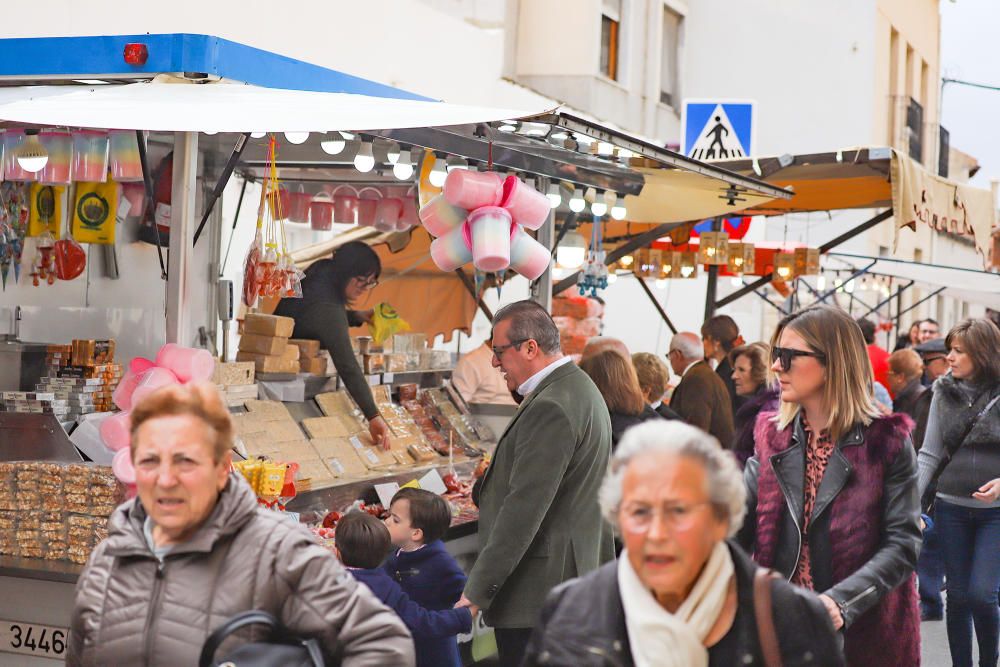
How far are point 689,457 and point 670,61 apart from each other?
21334 millimetres

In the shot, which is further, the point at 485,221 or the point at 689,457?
the point at 485,221

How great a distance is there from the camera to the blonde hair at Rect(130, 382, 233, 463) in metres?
2.81

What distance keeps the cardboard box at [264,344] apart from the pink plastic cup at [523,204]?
2114mm

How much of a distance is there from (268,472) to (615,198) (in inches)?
131

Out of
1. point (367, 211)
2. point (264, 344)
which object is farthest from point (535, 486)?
point (367, 211)

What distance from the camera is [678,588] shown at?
97.0 inches

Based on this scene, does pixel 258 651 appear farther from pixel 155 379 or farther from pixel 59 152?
pixel 59 152

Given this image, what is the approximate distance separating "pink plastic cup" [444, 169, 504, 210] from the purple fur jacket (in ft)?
6.77

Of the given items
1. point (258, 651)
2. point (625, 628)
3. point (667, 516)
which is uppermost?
point (667, 516)

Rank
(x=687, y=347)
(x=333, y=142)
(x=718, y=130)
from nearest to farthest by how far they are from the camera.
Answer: (x=333, y=142) → (x=687, y=347) → (x=718, y=130)

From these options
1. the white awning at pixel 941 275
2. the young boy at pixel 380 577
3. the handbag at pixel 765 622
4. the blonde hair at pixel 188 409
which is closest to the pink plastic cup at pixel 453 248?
the young boy at pixel 380 577

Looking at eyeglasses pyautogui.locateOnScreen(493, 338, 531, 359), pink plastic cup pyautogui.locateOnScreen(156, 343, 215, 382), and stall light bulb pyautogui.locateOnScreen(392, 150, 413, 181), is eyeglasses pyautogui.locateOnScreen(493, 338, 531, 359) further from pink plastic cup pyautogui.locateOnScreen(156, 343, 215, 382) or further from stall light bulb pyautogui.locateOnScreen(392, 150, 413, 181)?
stall light bulb pyautogui.locateOnScreen(392, 150, 413, 181)

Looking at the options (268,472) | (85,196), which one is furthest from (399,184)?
(268,472)

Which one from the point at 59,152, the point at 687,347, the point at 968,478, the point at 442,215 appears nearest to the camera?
the point at 442,215
